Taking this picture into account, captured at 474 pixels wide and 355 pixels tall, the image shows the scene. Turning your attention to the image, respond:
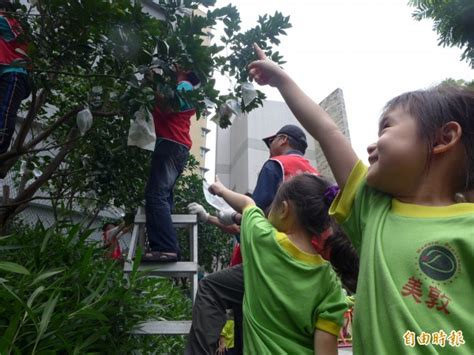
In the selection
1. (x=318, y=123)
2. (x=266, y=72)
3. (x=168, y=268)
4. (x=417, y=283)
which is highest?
(x=266, y=72)

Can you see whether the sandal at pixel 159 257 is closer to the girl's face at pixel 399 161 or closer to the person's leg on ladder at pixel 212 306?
the person's leg on ladder at pixel 212 306

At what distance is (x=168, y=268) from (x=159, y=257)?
9 centimetres

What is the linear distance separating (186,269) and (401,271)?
1.91m

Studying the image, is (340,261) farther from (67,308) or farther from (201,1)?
(201,1)

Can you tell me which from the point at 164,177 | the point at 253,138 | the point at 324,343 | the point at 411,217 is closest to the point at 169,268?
the point at 164,177

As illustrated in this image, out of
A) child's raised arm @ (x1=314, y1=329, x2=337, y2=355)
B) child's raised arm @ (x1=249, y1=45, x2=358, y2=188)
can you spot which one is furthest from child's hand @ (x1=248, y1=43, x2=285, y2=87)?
child's raised arm @ (x1=314, y1=329, x2=337, y2=355)

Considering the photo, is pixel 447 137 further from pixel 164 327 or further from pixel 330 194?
pixel 164 327

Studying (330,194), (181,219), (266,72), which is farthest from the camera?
(181,219)

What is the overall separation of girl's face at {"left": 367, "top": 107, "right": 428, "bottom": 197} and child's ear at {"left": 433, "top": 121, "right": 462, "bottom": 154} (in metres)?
0.04

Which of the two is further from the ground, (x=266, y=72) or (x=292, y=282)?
(x=266, y=72)

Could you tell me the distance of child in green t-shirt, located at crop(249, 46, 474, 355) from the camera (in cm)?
90

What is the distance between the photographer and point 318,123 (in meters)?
1.27

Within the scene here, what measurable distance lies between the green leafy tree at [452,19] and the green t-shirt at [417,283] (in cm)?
937

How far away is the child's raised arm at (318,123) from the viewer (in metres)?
1.23
